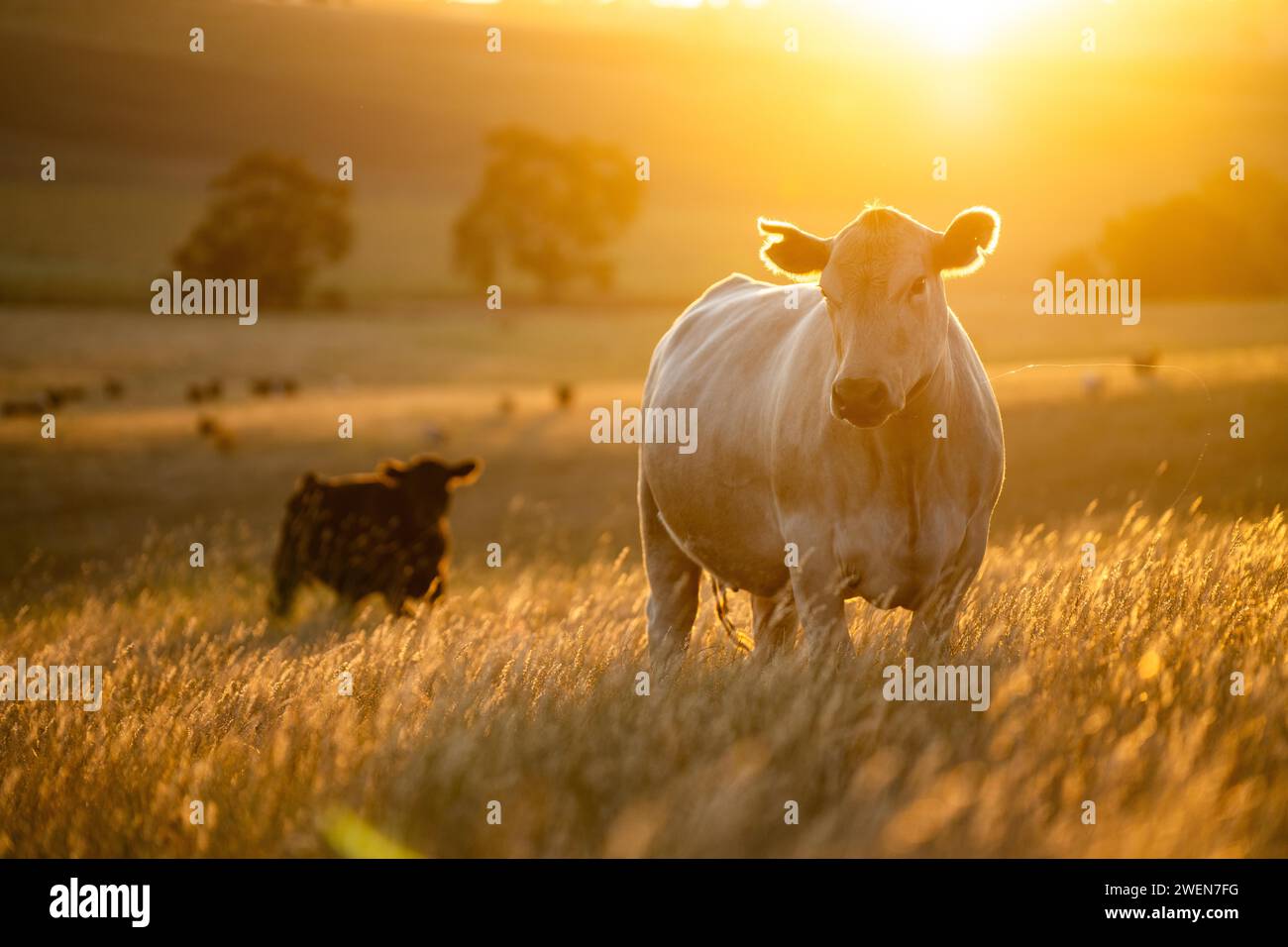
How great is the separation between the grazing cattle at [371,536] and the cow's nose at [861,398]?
6748mm

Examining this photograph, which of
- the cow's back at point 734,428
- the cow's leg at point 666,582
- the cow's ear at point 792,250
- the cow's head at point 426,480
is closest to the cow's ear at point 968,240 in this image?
the cow's ear at point 792,250

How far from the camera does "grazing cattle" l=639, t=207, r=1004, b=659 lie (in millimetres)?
5117

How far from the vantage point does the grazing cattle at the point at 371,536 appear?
1137 centimetres

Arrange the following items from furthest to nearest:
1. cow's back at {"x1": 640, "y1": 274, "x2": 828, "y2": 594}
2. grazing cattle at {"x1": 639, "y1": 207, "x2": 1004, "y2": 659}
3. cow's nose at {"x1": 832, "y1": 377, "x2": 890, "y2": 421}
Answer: cow's back at {"x1": 640, "y1": 274, "x2": 828, "y2": 594} < grazing cattle at {"x1": 639, "y1": 207, "x2": 1004, "y2": 659} < cow's nose at {"x1": 832, "y1": 377, "x2": 890, "y2": 421}

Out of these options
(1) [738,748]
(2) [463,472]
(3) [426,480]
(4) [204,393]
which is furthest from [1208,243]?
(1) [738,748]

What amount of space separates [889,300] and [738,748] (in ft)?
6.65

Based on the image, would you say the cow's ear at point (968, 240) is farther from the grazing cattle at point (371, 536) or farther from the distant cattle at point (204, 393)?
the distant cattle at point (204, 393)

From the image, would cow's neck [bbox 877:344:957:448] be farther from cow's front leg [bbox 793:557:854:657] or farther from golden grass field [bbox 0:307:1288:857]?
golden grass field [bbox 0:307:1288:857]

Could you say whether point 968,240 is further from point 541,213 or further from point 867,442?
point 541,213

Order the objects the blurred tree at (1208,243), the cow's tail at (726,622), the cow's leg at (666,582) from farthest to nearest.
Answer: the blurred tree at (1208,243) → the cow's leg at (666,582) → the cow's tail at (726,622)

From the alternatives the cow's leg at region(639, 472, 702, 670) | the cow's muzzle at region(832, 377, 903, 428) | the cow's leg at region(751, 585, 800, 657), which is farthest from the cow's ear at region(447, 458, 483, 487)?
the cow's muzzle at region(832, 377, 903, 428)

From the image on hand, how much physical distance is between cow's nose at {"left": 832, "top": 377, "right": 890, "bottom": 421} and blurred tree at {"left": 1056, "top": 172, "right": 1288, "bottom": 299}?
197ft

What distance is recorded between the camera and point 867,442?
538 centimetres
